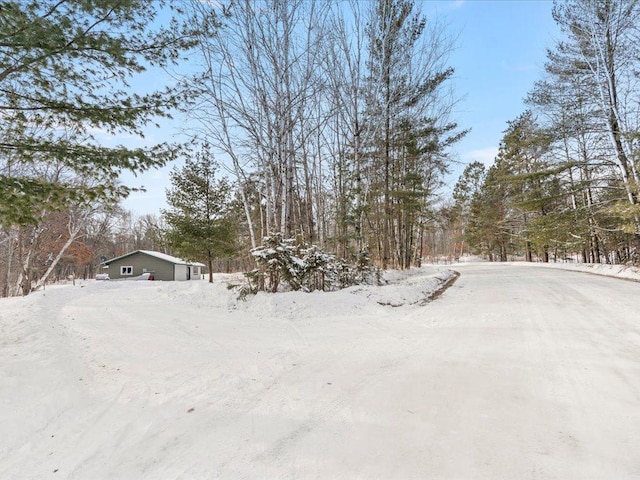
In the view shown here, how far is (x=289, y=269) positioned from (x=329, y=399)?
486 centimetres

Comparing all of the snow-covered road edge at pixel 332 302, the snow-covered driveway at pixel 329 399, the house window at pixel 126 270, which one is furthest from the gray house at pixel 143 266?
the snow-covered driveway at pixel 329 399

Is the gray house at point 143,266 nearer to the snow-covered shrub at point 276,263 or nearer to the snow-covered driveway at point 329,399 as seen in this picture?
the snow-covered shrub at point 276,263

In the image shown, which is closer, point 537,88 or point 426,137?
point 537,88

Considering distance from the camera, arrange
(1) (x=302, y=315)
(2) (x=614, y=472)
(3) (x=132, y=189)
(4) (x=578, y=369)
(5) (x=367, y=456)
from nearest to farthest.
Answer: (2) (x=614, y=472)
(5) (x=367, y=456)
(4) (x=578, y=369)
(3) (x=132, y=189)
(1) (x=302, y=315)

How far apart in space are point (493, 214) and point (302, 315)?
23.9m

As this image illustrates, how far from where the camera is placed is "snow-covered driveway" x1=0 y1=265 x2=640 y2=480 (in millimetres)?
1886

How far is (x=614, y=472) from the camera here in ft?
5.59

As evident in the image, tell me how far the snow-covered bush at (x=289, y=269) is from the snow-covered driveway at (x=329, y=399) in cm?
212

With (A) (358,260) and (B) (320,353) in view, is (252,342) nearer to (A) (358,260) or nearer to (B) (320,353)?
(B) (320,353)

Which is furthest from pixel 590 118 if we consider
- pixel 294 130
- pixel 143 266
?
pixel 143 266

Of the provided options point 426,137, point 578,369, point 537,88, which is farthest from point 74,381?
point 537,88

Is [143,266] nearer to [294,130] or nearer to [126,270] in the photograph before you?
[126,270]

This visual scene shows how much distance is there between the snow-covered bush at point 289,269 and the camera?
7348mm

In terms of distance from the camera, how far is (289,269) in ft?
24.4
